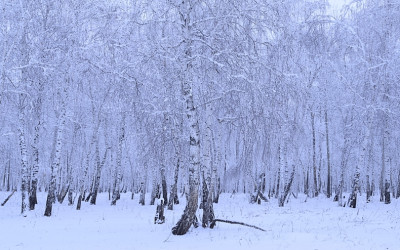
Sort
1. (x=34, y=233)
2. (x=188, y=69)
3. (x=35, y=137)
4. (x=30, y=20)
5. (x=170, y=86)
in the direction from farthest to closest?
(x=35, y=137)
(x=30, y=20)
(x=34, y=233)
(x=170, y=86)
(x=188, y=69)

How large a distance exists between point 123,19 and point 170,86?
7.48 feet

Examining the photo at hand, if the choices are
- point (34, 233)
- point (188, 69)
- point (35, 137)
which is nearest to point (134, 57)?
point (188, 69)

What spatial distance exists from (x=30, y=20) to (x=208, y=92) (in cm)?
934

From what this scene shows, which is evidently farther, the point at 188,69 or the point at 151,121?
the point at 151,121

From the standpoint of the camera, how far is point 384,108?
59.1ft

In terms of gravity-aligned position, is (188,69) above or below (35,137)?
above

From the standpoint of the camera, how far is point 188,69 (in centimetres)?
991

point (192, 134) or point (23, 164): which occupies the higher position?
point (192, 134)

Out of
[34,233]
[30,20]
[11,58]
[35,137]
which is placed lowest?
[34,233]

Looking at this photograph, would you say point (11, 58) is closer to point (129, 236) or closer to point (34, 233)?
point (34, 233)

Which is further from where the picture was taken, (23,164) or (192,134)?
(23,164)

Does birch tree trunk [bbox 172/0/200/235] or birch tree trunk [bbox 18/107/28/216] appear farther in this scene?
birch tree trunk [bbox 18/107/28/216]

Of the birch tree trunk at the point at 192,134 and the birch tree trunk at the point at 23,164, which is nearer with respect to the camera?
the birch tree trunk at the point at 192,134

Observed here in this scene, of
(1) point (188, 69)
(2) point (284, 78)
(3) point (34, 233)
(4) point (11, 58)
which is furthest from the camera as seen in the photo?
(4) point (11, 58)
